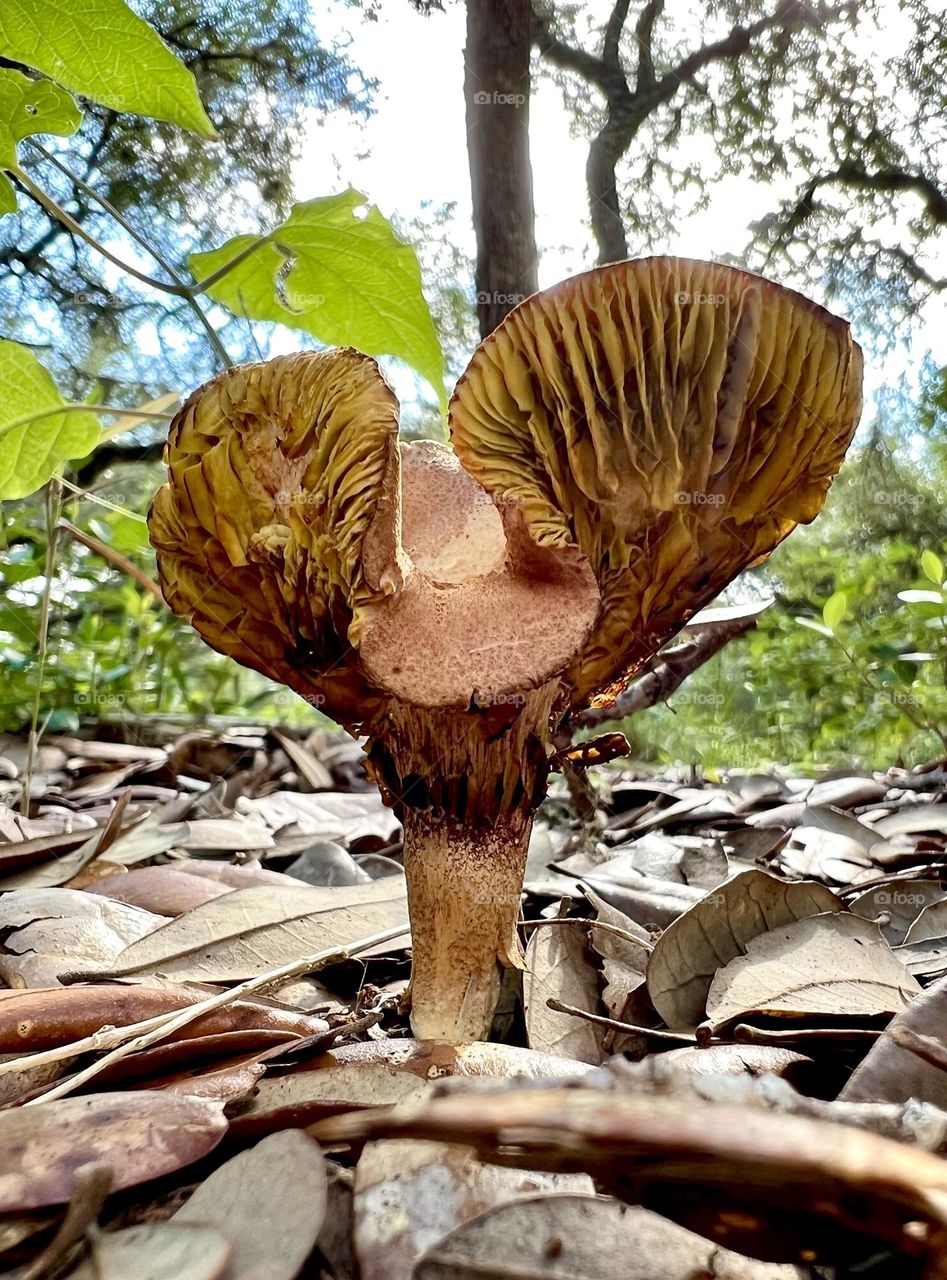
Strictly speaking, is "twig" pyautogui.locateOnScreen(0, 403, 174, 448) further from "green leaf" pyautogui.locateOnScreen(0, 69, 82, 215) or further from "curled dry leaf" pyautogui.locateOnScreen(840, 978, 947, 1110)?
"curled dry leaf" pyautogui.locateOnScreen(840, 978, 947, 1110)

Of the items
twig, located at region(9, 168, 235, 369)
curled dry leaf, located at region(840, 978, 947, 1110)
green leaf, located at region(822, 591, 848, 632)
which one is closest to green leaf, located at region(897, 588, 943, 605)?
Answer: green leaf, located at region(822, 591, 848, 632)

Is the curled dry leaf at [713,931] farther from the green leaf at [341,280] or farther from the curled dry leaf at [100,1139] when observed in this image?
the green leaf at [341,280]

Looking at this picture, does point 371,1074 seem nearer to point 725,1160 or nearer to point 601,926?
point 725,1160

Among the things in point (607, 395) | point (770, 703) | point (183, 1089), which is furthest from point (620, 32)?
point (183, 1089)

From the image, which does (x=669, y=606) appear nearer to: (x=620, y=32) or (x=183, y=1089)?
(x=183, y=1089)

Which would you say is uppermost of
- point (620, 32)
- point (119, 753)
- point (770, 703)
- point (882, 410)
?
point (620, 32)
